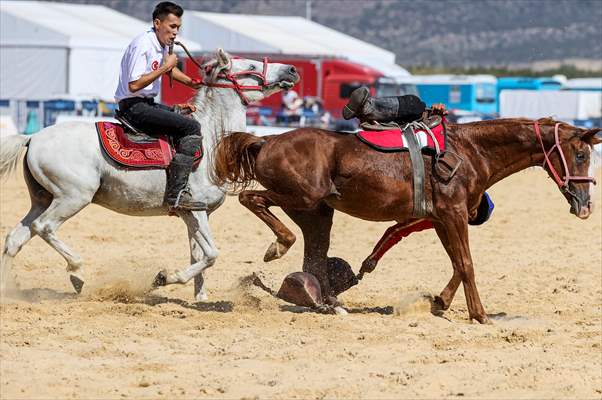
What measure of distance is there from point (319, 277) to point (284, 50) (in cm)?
2944

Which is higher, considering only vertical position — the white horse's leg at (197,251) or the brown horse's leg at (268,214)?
the brown horse's leg at (268,214)

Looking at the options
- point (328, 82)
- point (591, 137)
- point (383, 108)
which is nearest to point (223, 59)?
point (383, 108)

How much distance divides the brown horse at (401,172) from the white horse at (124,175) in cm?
55

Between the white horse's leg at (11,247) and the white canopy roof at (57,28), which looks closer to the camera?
the white horse's leg at (11,247)

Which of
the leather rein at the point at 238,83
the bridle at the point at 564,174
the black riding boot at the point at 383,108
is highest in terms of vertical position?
the leather rein at the point at 238,83

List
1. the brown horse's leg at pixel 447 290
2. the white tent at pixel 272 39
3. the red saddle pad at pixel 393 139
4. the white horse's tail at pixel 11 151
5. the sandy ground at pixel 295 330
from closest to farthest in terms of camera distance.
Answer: the sandy ground at pixel 295 330 → the red saddle pad at pixel 393 139 → the brown horse's leg at pixel 447 290 → the white horse's tail at pixel 11 151 → the white tent at pixel 272 39

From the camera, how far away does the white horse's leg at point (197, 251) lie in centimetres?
810

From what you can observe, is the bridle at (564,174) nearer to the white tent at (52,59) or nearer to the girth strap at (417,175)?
the girth strap at (417,175)

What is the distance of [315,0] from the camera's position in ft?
306

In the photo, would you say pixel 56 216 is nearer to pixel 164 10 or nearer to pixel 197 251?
pixel 197 251

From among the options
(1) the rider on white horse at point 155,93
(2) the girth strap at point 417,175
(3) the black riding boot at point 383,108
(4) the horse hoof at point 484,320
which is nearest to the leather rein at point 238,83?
(1) the rider on white horse at point 155,93

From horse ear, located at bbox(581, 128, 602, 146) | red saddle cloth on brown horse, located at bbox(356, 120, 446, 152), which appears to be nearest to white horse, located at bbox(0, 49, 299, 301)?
red saddle cloth on brown horse, located at bbox(356, 120, 446, 152)

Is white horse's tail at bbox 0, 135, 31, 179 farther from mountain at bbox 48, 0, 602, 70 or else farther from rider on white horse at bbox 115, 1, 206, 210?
mountain at bbox 48, 0, 602, 70

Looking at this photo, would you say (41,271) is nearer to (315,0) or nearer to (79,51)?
(79,51)
